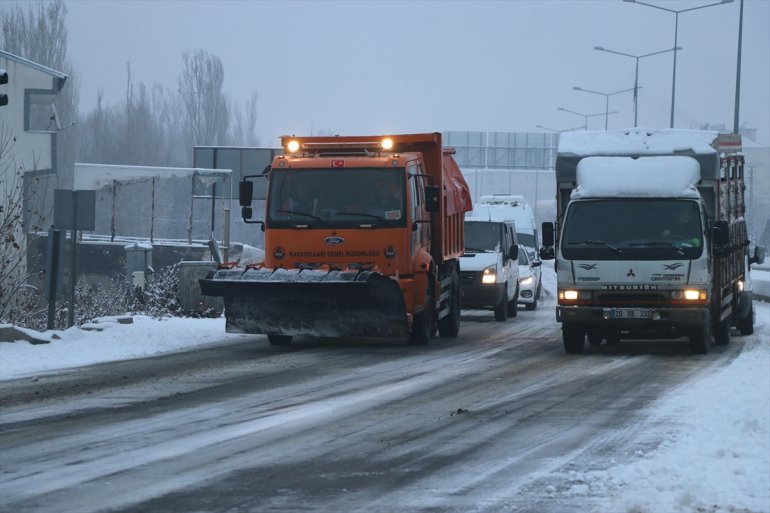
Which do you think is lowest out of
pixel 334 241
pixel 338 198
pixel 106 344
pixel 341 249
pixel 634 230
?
pixel 106 344

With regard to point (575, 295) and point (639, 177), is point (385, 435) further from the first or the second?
point (639, 177)

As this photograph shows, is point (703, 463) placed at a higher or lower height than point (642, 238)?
lower

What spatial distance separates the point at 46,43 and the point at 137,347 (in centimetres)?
5854

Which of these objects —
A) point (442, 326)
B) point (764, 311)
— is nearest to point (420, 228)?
point (442, 326)

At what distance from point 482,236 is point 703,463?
19372 mm

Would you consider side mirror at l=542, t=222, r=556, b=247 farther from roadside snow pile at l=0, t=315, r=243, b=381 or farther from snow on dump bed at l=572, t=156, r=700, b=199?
roadside snow pile at l=0, t=315, r=243, b=381

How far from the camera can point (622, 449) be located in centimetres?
981

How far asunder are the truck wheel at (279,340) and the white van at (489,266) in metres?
7.64

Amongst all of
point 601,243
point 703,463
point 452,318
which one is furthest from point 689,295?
point 703,463

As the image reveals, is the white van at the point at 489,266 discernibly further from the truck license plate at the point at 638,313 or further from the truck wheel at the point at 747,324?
the truck license plate at the point at 638,313

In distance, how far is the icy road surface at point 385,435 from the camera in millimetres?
7902

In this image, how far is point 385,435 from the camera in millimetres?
10461

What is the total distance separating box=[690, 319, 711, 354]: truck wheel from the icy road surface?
1.21 meters

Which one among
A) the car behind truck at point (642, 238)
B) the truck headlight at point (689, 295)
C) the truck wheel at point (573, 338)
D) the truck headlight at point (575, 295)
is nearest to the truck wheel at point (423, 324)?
the car behind truck at point (642, 238)
